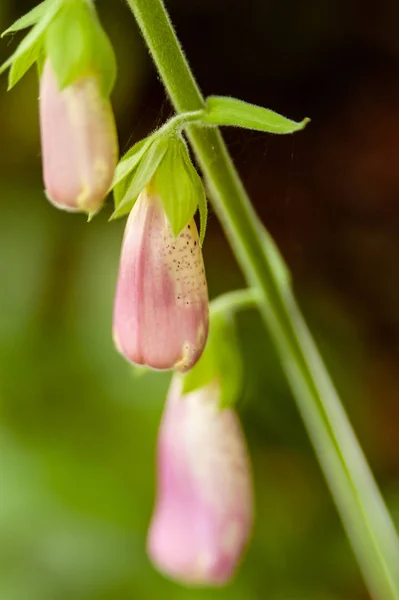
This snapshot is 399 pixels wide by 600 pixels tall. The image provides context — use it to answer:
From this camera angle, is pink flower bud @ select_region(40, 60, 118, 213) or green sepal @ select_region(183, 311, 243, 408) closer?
pink flower bud @ select_region(40, 60, 118, 213)

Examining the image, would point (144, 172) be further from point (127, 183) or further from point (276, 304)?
point (276, 304)

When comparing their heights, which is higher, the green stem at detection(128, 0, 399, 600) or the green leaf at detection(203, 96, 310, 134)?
the green leaf at detection(203, 96, 310, 134)

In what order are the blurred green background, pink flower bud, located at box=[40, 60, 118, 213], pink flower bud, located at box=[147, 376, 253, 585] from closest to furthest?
1. pink flower bud, located at box=[40, 60, 118, 213]
2. pink flower bud, located at box=[147, 376, 253, 585]
3. the blurred green background

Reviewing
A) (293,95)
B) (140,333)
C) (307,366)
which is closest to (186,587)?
(307,366)

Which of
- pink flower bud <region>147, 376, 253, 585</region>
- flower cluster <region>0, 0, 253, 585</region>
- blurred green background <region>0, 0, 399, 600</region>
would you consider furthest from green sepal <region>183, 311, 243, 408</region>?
blurred green background <region>0, 0, 399, 600</region>

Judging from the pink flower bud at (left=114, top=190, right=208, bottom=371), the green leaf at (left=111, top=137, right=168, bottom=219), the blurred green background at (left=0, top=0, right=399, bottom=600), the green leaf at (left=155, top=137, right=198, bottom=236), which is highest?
the green leaf at (left=111, top=137, right=168, bottom=219)

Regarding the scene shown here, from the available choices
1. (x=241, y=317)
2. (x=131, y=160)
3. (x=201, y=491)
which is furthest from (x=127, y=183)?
(x=241, y=317)

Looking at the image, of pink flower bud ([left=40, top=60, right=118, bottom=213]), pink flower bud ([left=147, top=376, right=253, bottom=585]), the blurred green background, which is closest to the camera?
pink flower bud ([left=40, top=60, right=118, bottom=213])

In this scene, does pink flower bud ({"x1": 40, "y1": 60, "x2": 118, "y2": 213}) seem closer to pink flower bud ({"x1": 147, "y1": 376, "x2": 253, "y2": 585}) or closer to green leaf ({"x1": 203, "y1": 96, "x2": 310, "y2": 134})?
green leaf ({"x1": 203, "y1": 96, "x2": 310, "y2": 134})
